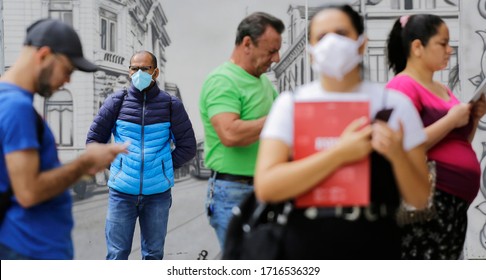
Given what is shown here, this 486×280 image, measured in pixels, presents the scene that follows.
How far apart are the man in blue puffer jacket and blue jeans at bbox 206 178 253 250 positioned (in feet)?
4.18

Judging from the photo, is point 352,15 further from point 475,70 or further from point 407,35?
point 475,70

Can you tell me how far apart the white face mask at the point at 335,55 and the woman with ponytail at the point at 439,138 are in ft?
2.63

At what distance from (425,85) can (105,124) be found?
2.21 metres

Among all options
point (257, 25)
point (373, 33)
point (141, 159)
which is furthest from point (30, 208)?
point (373, 33)

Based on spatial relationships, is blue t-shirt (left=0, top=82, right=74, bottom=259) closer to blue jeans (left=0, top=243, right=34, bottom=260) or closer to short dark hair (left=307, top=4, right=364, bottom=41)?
blue jeans (left=0, top=243, right=34, bottom=260)

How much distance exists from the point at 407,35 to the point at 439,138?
0.51 m

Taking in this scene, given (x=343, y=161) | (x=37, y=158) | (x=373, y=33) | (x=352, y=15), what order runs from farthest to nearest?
(x=373, y=33)
(x=37, y=158)
(x=352, y=15)
(x=343, y=161)

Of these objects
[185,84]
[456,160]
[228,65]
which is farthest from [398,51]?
[185,84]

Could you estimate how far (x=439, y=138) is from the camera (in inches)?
99.1

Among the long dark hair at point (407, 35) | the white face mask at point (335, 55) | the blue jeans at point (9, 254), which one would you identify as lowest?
the blue jeans at point (9, 254)

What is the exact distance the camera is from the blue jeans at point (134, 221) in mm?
4086

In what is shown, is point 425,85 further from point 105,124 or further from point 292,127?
point 105,124

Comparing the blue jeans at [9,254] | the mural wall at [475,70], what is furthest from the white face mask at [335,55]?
the mural wall at [475,70]

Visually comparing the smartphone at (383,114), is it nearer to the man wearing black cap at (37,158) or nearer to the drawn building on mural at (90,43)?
the man wearing black cap at (37,158)
